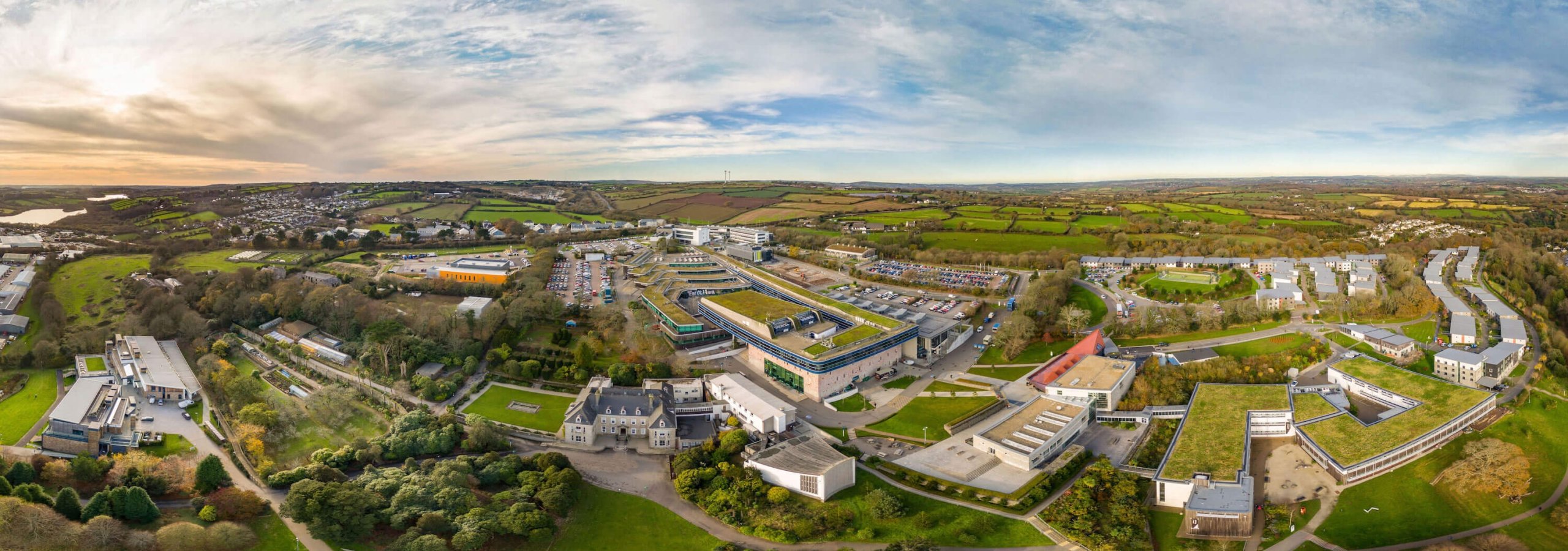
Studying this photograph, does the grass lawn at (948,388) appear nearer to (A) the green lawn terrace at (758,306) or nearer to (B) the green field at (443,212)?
(A) the green lawn terrace at (758,306)

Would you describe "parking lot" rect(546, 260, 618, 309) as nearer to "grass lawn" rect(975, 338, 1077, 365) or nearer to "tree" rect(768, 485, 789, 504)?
"tree" rect(768, 485, 789, 504)

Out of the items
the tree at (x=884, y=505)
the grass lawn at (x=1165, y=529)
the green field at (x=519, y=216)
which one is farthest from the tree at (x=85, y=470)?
the green field at (x=519, y=216)

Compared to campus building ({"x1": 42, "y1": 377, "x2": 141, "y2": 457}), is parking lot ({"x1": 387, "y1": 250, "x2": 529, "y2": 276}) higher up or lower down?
higher up

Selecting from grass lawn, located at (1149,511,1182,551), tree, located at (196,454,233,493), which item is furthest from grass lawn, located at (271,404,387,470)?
grass lawn, located at (1149,511,1182,551)

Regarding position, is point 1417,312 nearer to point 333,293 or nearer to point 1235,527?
point 1235,527

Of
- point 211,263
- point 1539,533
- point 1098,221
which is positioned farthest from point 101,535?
point 1098,221

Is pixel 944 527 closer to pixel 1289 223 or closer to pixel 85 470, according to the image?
pixel 85 470

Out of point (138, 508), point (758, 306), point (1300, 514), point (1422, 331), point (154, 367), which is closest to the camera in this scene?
point (138, 508)
